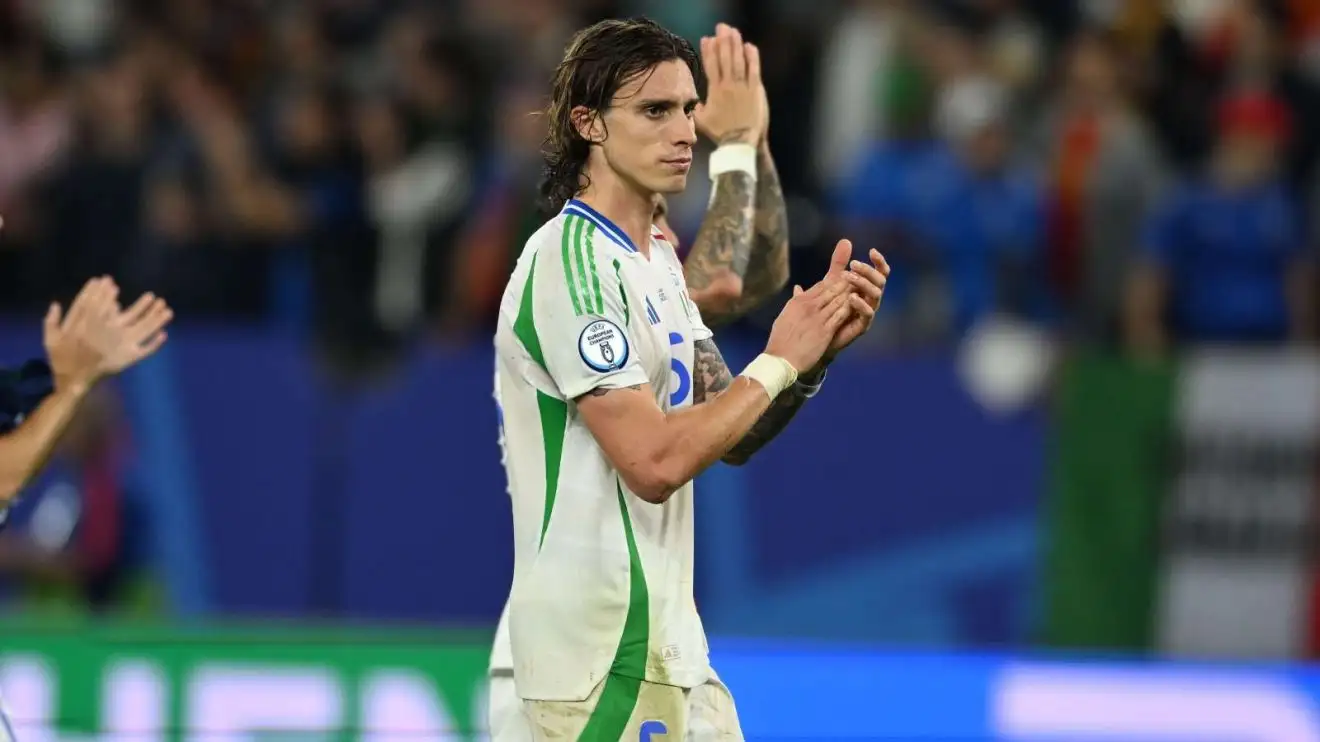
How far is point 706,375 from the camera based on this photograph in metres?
→ 5.11

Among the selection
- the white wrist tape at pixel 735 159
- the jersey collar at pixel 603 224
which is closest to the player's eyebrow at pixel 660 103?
the jersey collar at pixel 603 224

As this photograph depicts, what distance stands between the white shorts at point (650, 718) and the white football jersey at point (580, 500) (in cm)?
3

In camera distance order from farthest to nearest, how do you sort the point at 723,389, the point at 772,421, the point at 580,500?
the point at 772,421
the point at 723,389
the point at 580,500

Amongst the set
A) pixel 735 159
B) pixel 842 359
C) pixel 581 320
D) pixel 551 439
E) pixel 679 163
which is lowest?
pixel 551 439

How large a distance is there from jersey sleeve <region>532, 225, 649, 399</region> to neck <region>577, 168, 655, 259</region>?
0.44 feet

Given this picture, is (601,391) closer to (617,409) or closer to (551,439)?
(617,409)

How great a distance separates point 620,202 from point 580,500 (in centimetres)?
71

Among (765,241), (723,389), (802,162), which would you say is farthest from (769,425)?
(802,162)

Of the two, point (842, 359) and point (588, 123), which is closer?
point (588, 123)

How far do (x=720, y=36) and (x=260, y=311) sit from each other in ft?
21.8

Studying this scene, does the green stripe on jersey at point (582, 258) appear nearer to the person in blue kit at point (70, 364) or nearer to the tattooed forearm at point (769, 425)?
the tattooed forearm at point (769, 425)

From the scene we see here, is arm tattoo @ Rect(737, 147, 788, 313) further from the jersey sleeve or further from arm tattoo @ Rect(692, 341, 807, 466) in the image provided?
the jersey sleeve

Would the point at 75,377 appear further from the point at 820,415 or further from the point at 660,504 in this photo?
the point at 820,415

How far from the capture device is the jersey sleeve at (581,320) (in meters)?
4.72
